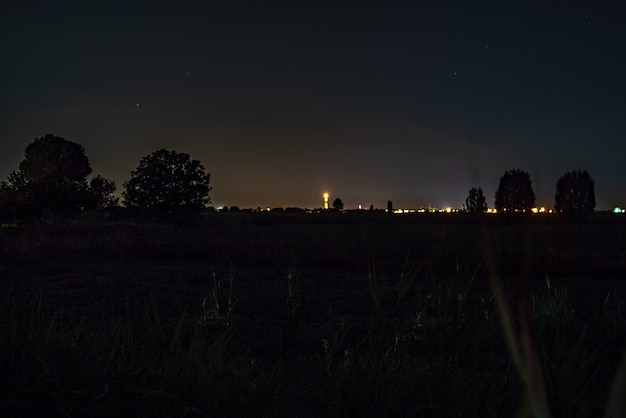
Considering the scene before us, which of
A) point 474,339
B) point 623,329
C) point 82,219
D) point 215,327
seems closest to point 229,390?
point 474,339

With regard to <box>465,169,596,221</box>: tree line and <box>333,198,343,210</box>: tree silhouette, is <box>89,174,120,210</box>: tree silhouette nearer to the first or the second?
<box>465,169,596,221</box>: tree line

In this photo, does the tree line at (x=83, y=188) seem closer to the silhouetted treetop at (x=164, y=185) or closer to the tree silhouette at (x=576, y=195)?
the silhouetted treetop at (x=164, y=185)

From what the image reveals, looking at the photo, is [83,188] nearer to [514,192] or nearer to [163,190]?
[163,190]

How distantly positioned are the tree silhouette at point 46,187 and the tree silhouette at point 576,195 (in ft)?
199

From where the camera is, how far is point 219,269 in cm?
1543

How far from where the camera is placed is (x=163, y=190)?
1674 inches

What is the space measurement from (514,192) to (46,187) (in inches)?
2377

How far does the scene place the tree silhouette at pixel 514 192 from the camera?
69875mm

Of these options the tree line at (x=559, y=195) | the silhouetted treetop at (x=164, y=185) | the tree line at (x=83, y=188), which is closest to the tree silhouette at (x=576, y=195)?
the tree line at (x=559, y=195)

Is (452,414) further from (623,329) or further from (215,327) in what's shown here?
(623,329)

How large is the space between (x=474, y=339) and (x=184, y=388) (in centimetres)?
158

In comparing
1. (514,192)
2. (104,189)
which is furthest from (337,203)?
(104,189)

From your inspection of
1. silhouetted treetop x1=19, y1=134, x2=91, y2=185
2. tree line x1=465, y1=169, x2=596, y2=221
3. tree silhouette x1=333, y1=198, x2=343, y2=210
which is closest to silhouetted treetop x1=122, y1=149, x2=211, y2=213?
silhouetted treetop x1=19, y1=134, x2=91, y2=185

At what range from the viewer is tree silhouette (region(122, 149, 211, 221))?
1672 inches
